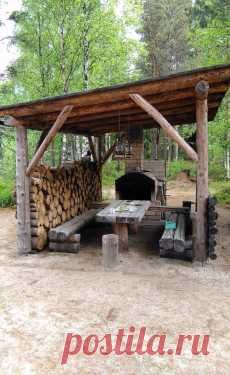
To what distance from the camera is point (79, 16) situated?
39.1 feet

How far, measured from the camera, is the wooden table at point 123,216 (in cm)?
559

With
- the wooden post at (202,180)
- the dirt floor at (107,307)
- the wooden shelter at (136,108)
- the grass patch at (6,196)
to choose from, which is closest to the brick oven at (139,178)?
the wooden shelter at (136,108)

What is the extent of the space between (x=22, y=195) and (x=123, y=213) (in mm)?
2086

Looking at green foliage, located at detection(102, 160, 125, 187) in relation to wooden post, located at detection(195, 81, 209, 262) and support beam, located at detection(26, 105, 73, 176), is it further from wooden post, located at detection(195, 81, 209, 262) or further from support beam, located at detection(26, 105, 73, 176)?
wooden post, located at detection(195, 81, 209, 262)

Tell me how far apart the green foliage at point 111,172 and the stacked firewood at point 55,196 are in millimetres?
7980

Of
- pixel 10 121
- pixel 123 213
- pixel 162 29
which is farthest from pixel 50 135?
pixel 162 29

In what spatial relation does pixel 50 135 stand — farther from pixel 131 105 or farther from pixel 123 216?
pixel 123 216

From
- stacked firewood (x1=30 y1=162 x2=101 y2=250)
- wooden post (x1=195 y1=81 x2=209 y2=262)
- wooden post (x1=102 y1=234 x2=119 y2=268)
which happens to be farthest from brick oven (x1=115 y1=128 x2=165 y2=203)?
wooden post (x1=102 y1=234 x2=119 y2=268)

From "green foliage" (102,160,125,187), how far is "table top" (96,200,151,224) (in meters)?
10.4

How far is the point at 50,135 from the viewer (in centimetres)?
595

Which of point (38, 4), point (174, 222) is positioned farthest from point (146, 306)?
point (38, 4)

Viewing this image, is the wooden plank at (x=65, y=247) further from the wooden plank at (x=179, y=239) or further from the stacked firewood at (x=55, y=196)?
the wooden plank at (x=179, y=239)

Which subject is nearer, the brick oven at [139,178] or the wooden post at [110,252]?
the wooden post at [110,252]

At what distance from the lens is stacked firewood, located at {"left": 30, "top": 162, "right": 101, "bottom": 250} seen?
629 centimetres
